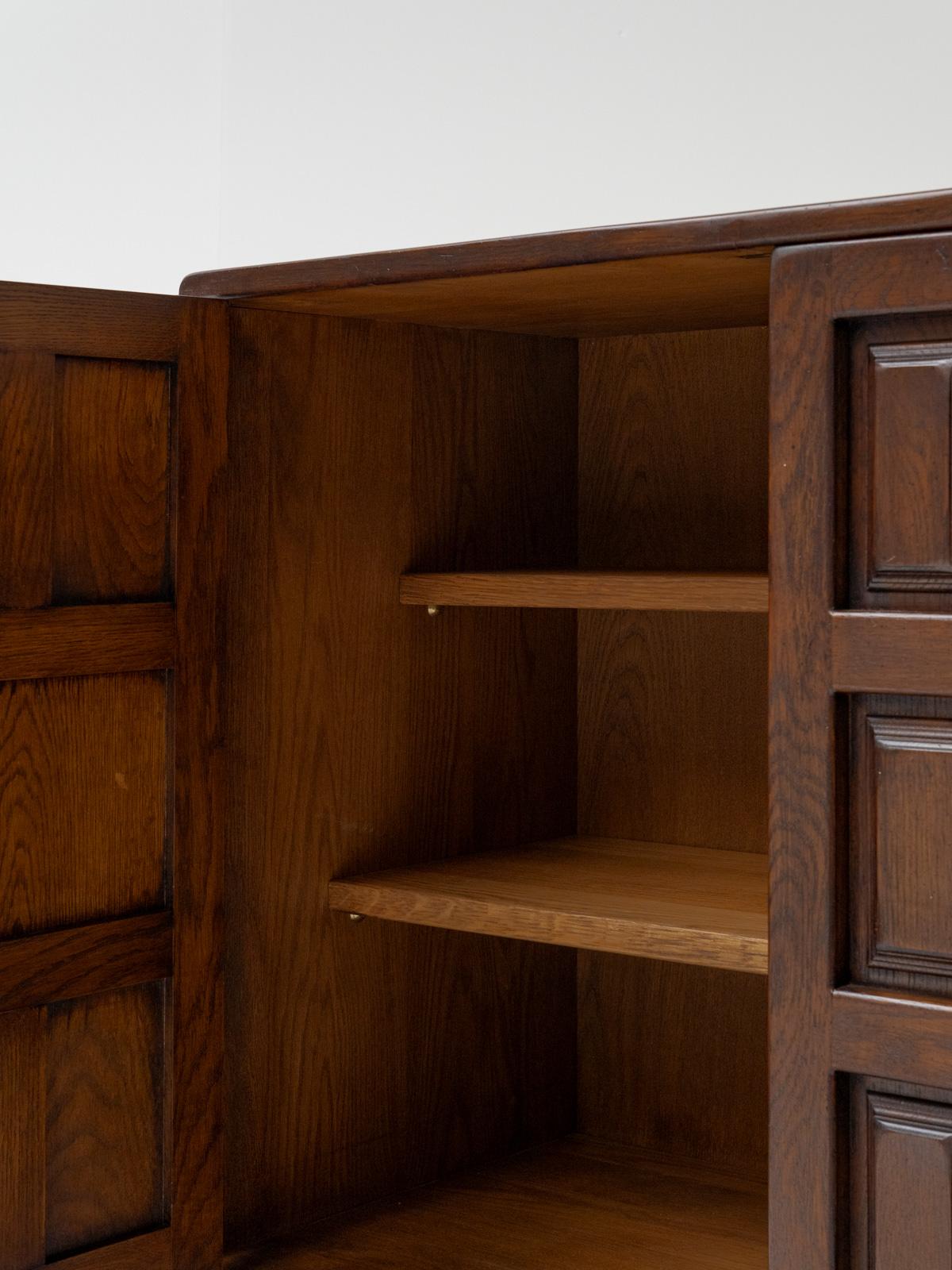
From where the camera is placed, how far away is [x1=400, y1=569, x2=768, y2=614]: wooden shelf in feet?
5.28

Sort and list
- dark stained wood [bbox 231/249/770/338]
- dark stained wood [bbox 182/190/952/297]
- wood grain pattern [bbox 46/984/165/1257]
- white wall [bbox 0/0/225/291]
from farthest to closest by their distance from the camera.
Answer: white wall [bbox 0/0/225/291] → wood grain pattern [bbox 46/984/165/1257] → dark stained wood [bbox 231/249/770/338] → dark stained wood [bbox 182/190/952/297]

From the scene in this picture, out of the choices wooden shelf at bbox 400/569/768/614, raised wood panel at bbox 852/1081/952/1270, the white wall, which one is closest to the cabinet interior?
wooden shelf at bbox 400/569/768/614

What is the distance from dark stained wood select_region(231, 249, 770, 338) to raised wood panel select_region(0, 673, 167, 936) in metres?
0.42

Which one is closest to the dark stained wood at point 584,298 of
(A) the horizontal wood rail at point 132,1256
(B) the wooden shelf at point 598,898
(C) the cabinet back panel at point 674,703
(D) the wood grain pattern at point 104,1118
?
(C) the cabinet back panel at point 674,703

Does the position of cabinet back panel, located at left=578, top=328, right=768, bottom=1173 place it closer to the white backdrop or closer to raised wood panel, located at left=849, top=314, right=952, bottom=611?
the white backdrop

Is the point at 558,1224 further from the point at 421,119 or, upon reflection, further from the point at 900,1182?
the point at 421,119

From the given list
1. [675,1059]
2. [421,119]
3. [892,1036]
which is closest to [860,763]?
[892,1036]

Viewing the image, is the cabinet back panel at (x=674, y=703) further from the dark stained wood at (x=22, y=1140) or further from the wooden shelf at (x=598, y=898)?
the dark stained wood at (x=22, y=1140)

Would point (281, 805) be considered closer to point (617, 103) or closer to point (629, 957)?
point (629, 957)

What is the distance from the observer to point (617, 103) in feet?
7.09

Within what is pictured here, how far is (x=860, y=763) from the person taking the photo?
1.32m

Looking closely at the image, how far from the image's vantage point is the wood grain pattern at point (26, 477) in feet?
4.89

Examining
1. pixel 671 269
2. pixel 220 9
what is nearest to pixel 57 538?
pixel 671 269

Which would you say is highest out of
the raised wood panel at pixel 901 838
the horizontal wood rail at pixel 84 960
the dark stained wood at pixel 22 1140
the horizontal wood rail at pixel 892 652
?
the horizontal wood rail at pixel 892 652
